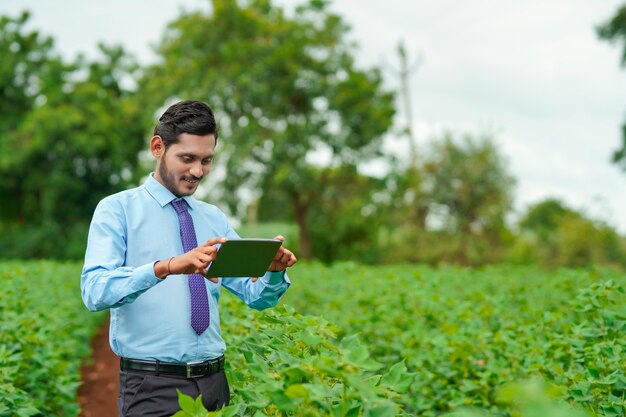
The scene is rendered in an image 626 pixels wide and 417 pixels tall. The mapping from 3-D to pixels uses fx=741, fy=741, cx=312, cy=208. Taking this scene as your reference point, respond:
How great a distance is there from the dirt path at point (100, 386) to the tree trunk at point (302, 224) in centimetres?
1794

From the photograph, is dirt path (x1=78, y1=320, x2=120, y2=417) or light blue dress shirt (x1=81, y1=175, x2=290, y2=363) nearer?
light blue dress shirt (x1=81, y1=175, x2=290, y2=363)

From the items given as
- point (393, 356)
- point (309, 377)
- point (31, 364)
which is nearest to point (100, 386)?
point (31, 364)

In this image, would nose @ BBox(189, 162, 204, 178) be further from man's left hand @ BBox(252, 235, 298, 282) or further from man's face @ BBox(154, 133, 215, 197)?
man's left hand @ BBox(252, 235, 298, 282)

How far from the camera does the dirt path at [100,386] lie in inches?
290

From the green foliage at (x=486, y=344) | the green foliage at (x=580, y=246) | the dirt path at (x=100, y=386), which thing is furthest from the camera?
the green foliage at (x=580, y=246)

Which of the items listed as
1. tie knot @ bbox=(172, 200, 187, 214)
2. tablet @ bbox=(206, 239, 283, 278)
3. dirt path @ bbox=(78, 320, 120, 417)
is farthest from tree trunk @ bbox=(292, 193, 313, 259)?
tablet @ bbox=(206, 239, 283, 278)

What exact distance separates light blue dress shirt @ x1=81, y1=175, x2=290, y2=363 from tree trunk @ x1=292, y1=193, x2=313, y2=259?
26.1 meters

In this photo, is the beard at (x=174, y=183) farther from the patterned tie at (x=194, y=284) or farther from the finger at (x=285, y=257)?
the finger at (x=285, y=257)

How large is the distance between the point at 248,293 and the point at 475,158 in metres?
29.8

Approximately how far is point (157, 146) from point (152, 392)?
1.03 meters

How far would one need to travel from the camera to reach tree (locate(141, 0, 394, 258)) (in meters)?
27.9

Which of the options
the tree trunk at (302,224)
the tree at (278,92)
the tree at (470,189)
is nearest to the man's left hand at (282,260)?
the tree at (278,92)

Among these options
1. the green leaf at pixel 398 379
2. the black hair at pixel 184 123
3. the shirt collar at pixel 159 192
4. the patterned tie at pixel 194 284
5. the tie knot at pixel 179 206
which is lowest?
the green leaf at pixel 398 379

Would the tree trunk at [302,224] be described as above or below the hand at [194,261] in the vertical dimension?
below
